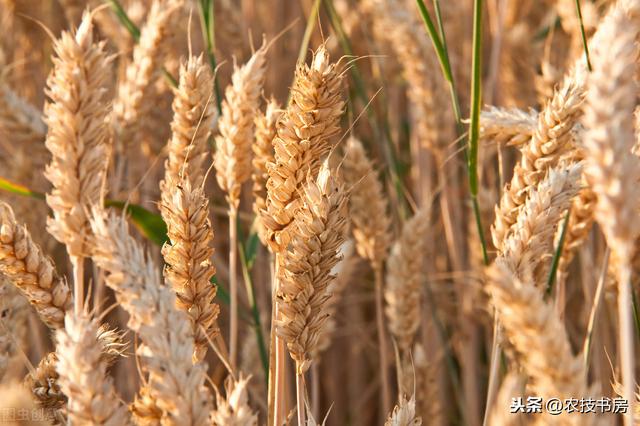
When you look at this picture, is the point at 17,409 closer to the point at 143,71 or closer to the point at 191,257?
the point at 191,257

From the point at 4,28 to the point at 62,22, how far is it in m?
0.36

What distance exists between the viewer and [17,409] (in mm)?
702

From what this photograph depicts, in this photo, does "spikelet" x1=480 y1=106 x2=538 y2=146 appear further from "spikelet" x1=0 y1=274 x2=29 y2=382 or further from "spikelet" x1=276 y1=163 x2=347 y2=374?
"spikelet" x1=0 y1=274 x2=29 y2=382

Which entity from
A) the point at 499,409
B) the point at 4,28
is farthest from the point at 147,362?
the point at 4,28

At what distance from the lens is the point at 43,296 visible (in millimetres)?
872

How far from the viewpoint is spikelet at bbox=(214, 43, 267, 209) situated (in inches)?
41.8

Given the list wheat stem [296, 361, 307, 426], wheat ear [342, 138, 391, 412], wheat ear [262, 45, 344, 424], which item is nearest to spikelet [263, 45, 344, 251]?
wheat ear [262, 45, 344, 424]

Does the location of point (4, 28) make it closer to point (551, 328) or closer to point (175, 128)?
point (175, 128)

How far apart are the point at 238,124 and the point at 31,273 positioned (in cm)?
37

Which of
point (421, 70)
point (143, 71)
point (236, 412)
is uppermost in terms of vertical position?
point (421, 70)

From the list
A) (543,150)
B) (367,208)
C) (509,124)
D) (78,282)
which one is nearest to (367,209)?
(367,208)

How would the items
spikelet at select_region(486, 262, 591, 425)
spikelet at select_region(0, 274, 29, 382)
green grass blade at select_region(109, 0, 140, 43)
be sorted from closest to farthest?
spikelet at select_region(486, 262, 591, 425) < spikelet at select_region(0, 274, 29, 382) < green grass blade at select_region(109, 0, 140, 43)

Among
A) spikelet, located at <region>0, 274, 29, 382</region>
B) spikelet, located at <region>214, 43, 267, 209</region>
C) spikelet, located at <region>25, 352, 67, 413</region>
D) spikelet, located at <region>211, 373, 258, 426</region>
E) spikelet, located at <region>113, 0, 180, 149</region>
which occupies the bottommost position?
spikelet, located at <region>211, 373, 258, 426</region>

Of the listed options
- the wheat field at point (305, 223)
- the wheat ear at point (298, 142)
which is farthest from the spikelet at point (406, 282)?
the wheat ear at point (298, 142)
